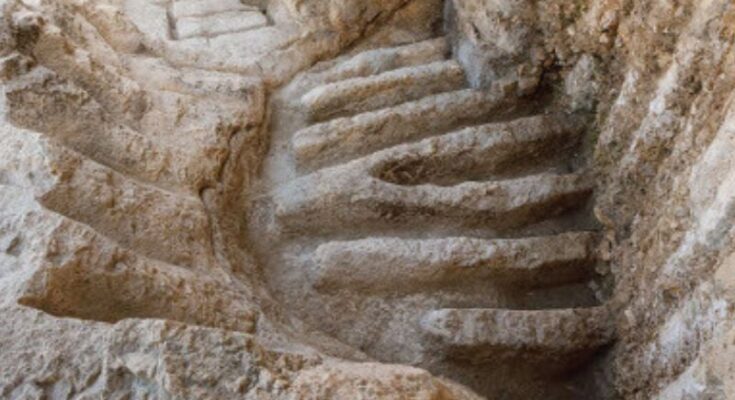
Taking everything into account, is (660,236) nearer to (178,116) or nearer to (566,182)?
(566,182)

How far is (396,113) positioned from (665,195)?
622mm

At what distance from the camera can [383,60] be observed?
1.91m

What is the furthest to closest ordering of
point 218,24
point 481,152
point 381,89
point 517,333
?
point 218,24, point 381,89, point 481,152, point 517,333

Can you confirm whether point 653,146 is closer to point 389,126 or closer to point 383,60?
point 389,126

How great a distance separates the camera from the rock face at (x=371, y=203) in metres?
1.05

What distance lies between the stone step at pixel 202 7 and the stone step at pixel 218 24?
24 millimetres

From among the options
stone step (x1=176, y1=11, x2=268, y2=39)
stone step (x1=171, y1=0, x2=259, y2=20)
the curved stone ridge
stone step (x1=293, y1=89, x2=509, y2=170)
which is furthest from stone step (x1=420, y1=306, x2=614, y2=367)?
stone step (x1=171, y1=0, x2=259, y2=20)

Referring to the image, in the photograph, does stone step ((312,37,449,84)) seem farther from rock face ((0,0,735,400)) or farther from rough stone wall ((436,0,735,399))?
rough stone wall ((436,0,735,399))

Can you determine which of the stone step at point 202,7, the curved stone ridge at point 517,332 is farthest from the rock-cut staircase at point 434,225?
the stone step at point 202,7

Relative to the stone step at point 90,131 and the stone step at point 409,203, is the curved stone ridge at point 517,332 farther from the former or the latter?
the stone step at point 90,131

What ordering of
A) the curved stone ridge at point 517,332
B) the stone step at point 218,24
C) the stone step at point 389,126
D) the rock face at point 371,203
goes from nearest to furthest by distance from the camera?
the rock face at point 371,203 < the curved stone ridge at point 517,332 < the stone step at point 389,126 < the stone step at point 218,24

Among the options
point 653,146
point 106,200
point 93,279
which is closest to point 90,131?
point 106,200

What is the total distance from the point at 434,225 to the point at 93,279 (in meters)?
0.70

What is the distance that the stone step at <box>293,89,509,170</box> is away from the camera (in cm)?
170
